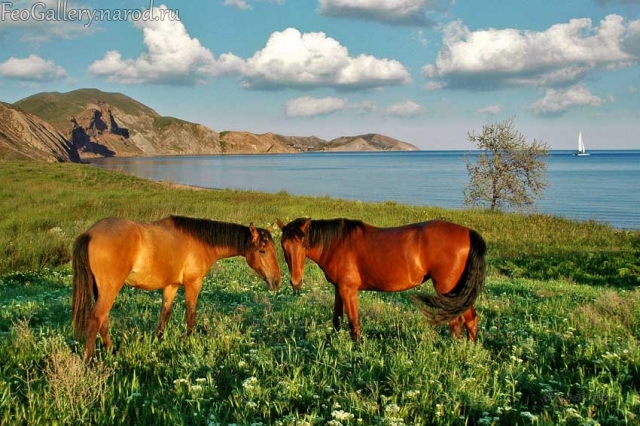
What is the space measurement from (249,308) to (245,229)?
1.74 metres

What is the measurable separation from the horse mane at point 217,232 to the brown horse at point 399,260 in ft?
3.77

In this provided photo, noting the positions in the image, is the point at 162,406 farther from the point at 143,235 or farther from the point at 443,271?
the point at 443,271

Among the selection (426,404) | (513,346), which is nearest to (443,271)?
(513,346)

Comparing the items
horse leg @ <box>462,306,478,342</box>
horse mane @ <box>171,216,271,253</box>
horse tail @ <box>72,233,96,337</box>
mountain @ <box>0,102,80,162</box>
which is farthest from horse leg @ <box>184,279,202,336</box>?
mountain @ <box>0,102,80,162</box>

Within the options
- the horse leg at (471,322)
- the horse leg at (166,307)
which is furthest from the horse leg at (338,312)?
the horse leg at (166,307)

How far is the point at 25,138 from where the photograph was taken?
94.2 metres

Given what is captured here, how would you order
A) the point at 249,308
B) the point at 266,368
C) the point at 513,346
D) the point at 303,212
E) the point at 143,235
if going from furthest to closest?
1. the point at 303,212
2. the point at 249,308
3. the point at 143,235
4. the point at 513,346
5. the point at 266,368

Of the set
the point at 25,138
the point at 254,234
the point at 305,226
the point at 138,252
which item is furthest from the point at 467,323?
the point at 25,138

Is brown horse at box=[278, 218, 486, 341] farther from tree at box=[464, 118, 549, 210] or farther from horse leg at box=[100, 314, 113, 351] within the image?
tree at box=[464, 118, 549, 210]

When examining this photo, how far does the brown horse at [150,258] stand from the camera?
6461mm

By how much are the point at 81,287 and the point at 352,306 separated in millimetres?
3747

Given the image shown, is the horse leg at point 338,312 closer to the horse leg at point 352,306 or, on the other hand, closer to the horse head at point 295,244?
the horse leg at point 352,306

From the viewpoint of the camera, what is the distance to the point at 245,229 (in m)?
8.29

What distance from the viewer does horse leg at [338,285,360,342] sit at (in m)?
7.14
